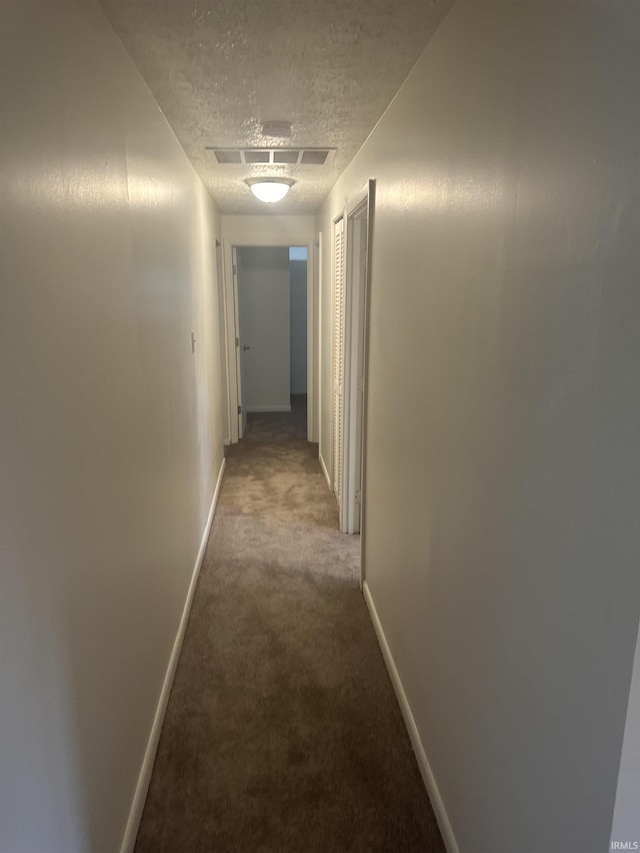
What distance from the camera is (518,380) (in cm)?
113

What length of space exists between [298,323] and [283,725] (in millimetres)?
6737

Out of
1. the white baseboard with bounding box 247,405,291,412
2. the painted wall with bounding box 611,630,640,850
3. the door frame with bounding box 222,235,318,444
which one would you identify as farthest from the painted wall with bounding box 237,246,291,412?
the painted wall with bounding box 611,630,640,850

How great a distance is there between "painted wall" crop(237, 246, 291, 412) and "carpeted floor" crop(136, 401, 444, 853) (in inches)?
158

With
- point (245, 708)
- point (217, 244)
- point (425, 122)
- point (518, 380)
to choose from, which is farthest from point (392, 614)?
point (217, 244)

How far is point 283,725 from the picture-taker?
2.14 metres

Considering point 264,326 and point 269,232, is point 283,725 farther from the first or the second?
point 264,326

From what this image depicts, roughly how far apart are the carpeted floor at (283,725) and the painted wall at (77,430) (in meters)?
0.23

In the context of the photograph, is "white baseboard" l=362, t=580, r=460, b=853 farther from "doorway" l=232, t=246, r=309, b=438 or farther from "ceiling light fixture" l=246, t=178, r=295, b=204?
"doorway" l=232, t=246, r=309, b=438

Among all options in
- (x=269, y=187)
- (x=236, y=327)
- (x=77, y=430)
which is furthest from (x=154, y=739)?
(x=236, y=327)

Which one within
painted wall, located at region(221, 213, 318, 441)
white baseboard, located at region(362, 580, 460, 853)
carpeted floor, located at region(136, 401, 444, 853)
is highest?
painted wall, located at region(221, 213, 318, 441)

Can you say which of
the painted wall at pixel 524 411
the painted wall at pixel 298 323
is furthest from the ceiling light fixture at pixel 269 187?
the painted wall at pixel 298 323

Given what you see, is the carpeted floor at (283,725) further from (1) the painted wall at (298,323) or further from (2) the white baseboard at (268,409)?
(1) the painted wall at (298,323)

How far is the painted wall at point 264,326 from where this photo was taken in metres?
6.88

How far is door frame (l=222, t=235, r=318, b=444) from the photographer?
17.9 feet
